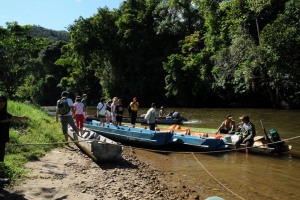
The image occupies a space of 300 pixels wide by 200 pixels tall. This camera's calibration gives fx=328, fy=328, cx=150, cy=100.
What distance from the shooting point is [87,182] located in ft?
25.6

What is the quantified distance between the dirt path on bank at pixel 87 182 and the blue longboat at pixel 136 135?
339 centimetres

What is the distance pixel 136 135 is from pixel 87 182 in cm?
693

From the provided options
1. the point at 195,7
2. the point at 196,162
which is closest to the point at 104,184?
the point at 196,162

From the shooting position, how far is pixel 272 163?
11773 millimetres

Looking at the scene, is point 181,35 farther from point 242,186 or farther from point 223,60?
point 242,186

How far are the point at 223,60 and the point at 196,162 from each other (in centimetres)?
2261

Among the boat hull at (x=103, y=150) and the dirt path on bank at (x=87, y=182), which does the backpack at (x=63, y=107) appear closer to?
the dirt path on bank at (x=87, y=182)

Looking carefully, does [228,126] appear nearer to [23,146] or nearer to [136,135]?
[136,135]

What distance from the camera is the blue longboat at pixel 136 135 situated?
13844mm

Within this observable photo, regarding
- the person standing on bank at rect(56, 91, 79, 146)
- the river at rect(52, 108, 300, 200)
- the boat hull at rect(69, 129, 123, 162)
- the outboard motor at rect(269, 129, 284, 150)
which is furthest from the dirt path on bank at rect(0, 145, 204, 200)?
the outboard motor at rect(269, 129, 284, 150)

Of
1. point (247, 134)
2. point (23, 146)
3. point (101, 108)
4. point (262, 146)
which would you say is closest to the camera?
point (23, 146)

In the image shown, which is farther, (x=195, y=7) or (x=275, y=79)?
(x=195, y=7)

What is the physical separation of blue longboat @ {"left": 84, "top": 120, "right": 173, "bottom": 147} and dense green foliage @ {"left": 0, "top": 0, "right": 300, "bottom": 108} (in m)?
8.70

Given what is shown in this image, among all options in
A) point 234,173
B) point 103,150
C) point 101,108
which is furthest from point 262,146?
point 101,108
